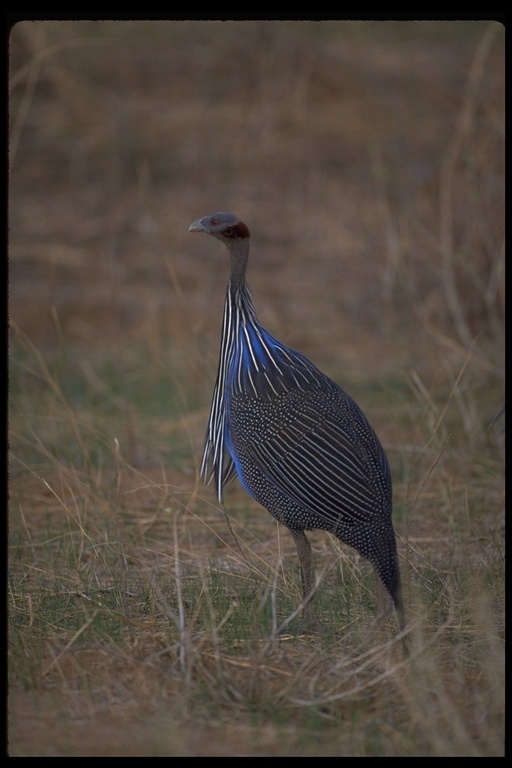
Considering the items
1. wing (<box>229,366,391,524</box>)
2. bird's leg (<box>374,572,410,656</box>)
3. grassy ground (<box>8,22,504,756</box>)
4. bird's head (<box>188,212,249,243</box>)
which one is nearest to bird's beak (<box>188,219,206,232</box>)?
bird's head (<box>188,212,249,243</box>)

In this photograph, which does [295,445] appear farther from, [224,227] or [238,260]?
[224,227]

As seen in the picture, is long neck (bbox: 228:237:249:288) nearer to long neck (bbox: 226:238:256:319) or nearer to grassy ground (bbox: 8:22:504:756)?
long neck (bbox: 226:238:256:319)

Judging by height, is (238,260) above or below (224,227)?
below

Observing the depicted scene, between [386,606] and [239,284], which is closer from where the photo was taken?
[386,606]

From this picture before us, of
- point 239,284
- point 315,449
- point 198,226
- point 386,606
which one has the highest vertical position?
point 198,226

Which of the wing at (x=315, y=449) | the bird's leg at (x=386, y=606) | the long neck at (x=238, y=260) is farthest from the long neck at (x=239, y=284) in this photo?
the bird's leg at (x=386, y=606)

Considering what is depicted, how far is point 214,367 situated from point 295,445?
189 cm

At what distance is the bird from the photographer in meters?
3.08

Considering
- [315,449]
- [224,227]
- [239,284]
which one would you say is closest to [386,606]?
[315,449]

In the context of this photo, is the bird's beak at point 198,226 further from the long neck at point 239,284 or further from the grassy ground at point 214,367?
the grassy ground at point 214,367

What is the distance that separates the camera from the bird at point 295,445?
3.08 meters

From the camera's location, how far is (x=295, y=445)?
3189 mm

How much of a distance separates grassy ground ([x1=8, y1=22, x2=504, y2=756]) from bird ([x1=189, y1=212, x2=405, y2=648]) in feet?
0.65

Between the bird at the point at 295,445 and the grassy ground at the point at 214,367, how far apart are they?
20 centimetres
